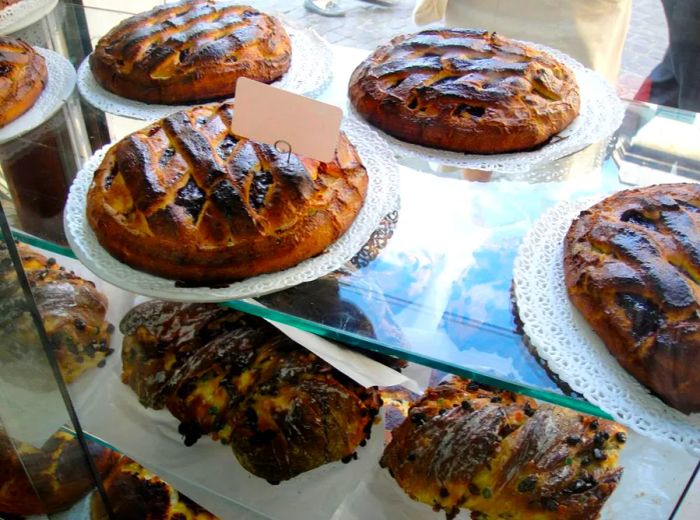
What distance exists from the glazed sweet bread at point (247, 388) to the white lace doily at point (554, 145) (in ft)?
1.48

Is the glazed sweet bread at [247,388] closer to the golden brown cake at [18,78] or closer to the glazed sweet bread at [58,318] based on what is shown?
the glazed sweet bread at [58,318]

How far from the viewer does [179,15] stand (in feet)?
5.21

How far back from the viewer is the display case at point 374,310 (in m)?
0.98

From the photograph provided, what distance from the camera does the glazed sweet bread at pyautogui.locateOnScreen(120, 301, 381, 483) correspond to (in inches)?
47.7

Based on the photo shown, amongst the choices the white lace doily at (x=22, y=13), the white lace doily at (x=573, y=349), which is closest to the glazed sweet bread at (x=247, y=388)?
the white lace doily at (x=573, y=349)

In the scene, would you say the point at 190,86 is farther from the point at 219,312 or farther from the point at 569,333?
the point at 569,333

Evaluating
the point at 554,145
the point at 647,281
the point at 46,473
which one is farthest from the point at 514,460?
the point at 46,473

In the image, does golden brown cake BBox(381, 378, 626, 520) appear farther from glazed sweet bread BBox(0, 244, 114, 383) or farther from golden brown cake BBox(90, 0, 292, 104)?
golden brown cake BBox(90, 0, 292, 104)

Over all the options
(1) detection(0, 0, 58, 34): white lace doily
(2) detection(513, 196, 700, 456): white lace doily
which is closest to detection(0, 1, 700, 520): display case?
(2) detection(513, 196, 700, 456): white lace doily

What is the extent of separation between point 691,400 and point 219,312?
0.87m

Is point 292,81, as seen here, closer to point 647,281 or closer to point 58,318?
point 58,318

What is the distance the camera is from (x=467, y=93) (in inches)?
51.7

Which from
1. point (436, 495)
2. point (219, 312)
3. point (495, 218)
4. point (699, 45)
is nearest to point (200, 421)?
point (219, 312)

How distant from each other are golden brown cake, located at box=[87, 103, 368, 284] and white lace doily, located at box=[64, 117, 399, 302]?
2 centimetres
